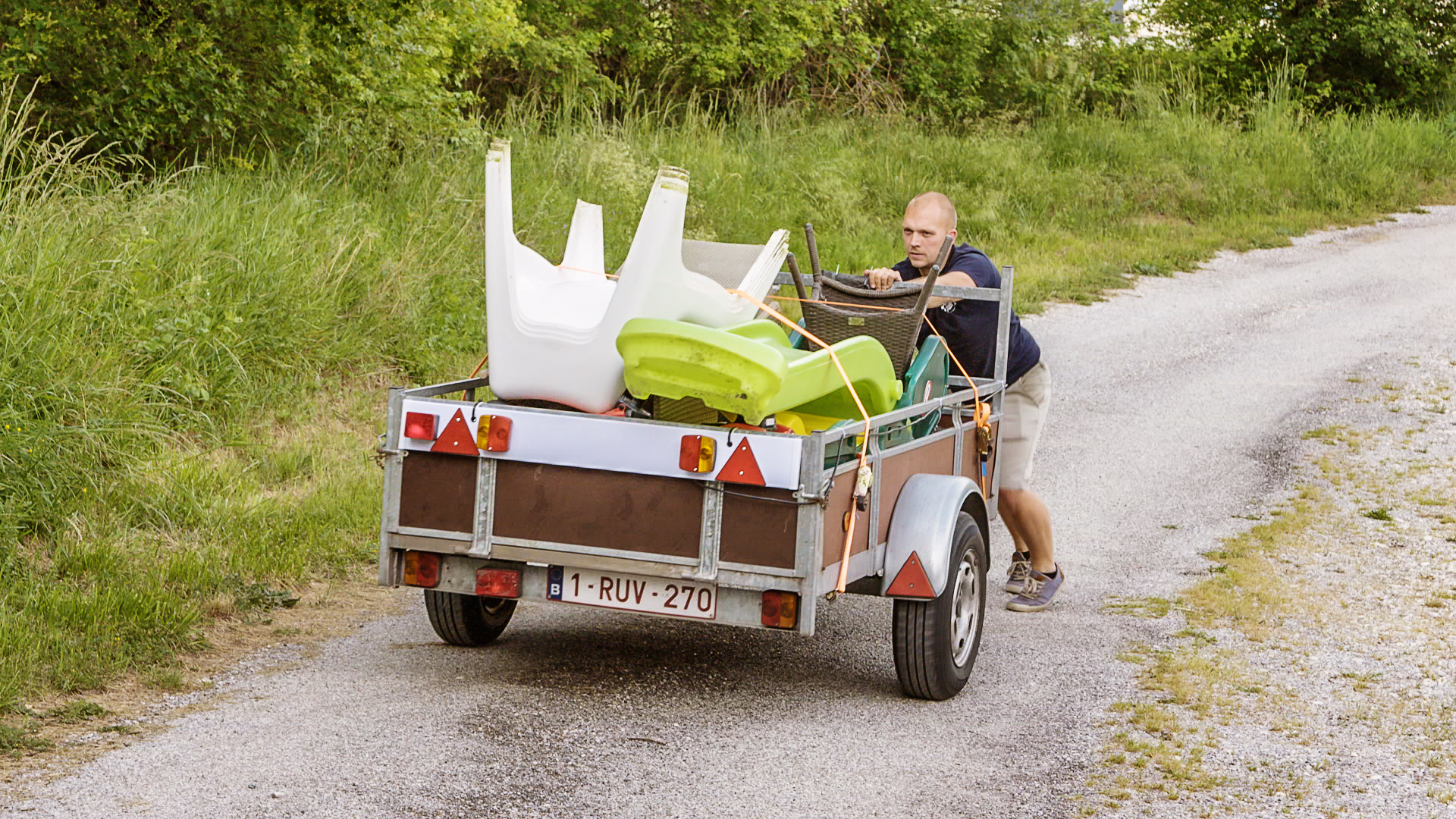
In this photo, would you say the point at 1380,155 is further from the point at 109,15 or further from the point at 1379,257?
the point at 109,15

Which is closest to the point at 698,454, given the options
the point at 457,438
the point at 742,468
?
the point at 742,468

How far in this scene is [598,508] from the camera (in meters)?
4.82

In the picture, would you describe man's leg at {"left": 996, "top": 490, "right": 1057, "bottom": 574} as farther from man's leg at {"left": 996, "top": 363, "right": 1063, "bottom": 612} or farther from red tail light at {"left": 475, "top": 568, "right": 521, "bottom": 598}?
red tail light at {"left": 475, "top": 568, "right": 521, "bottom": 598}

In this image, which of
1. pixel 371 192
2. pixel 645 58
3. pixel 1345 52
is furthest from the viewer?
pixel 1345 52

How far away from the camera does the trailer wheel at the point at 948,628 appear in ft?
16.8

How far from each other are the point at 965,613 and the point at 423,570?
1.92 metres

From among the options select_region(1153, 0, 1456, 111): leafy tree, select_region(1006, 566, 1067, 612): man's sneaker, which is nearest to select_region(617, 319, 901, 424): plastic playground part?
select_region(1006, 566, 1067, 612): man's sneaker

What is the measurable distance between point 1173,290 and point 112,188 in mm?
10221

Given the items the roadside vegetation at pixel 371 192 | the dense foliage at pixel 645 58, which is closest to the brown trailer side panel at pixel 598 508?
the roadside vegetation at pixel 371 192

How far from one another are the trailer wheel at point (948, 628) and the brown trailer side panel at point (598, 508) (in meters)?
0.88

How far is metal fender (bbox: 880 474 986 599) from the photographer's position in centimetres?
501

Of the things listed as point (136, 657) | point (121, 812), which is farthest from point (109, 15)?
point (121, 812)

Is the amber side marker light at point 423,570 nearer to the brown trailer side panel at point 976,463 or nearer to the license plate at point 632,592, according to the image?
the license plate at point 632,592

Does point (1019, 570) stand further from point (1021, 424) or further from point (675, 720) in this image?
point (675, 720)
